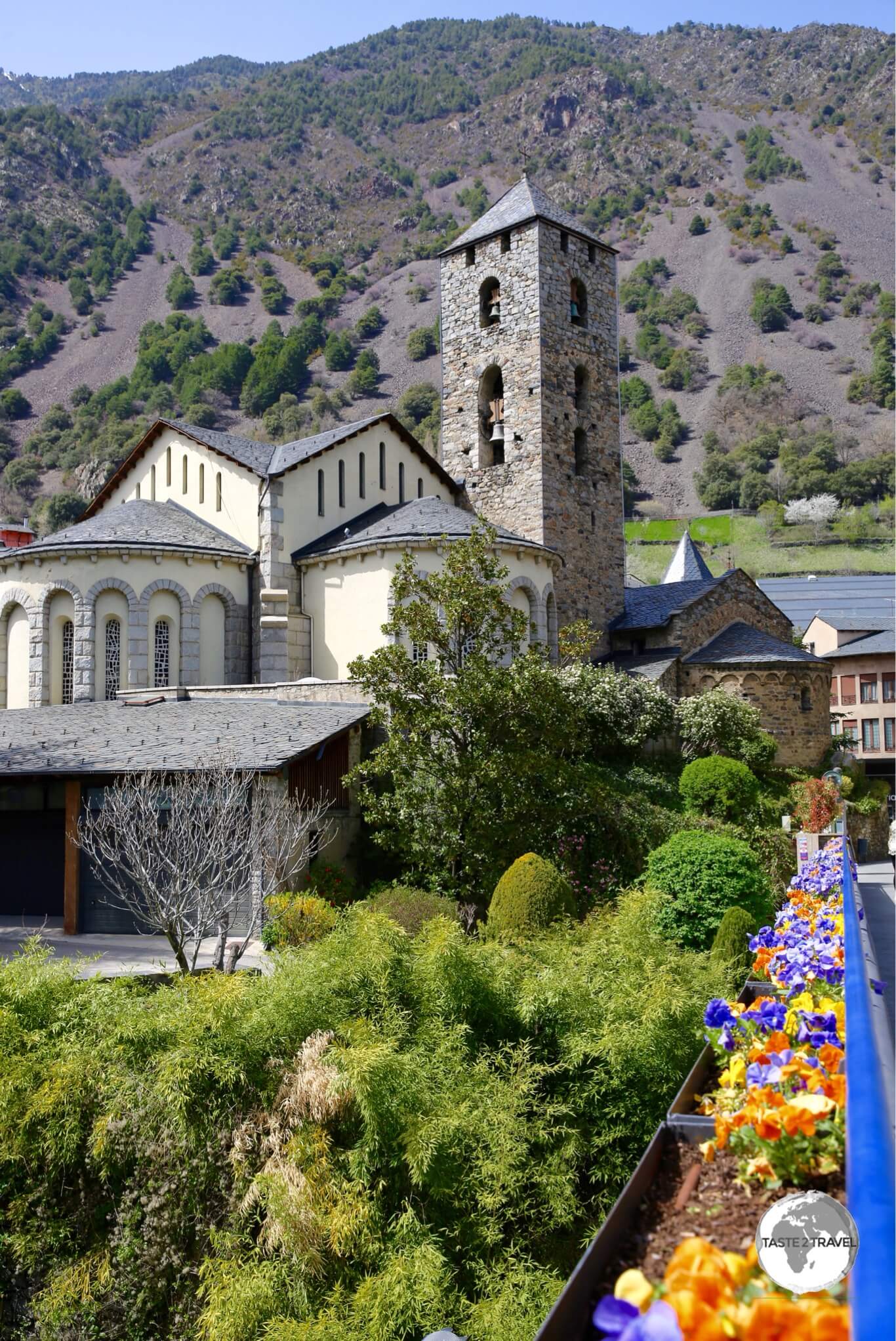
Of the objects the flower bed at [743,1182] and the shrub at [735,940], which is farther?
the shrub at [735,940]

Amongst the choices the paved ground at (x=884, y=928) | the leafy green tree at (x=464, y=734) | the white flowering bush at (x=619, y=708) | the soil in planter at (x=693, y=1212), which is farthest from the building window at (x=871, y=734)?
the soil in planter at (x=693, y=1212)

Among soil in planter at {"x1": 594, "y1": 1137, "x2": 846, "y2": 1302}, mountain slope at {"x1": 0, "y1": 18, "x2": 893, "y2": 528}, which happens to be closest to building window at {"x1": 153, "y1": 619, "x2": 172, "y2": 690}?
soil in planter at {"x1": 594, "y1": 1137, "x2": 846, "y2": 1302}

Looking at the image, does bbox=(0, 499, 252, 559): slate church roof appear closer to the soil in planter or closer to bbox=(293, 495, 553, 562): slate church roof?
bbox=(293, 495, 553, 562): slate church roof

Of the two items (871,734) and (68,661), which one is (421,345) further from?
(68,661)

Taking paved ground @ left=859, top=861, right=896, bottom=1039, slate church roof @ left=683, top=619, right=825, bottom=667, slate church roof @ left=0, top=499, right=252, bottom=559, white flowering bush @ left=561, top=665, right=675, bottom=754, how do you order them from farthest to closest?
slate church roof @ left=683, top=619, right=825, bottom=667 < slate church roof @ left=0, top=499, right=252, bottom=559 < white flowering bush @ left=561, top=665, right=675, bottom=754 < paved ground @ left=859, top=861, right=896, bottom=1039

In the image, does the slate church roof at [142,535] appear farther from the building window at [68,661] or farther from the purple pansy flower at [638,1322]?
the purple pansy flower at [638,1322]

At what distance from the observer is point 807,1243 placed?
254 centimetres

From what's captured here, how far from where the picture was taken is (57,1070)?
31.9ft

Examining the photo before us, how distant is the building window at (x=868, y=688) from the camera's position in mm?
50125

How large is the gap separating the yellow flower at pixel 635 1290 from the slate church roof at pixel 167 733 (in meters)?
16.0

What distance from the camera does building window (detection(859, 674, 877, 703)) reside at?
164ft

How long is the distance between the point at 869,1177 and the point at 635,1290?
0.59 metres

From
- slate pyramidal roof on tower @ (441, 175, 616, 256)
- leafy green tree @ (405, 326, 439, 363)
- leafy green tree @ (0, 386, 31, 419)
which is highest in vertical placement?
leafy green tree @ (405, 326, 439, 363)

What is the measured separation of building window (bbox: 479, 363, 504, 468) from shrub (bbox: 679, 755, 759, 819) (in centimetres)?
1356
